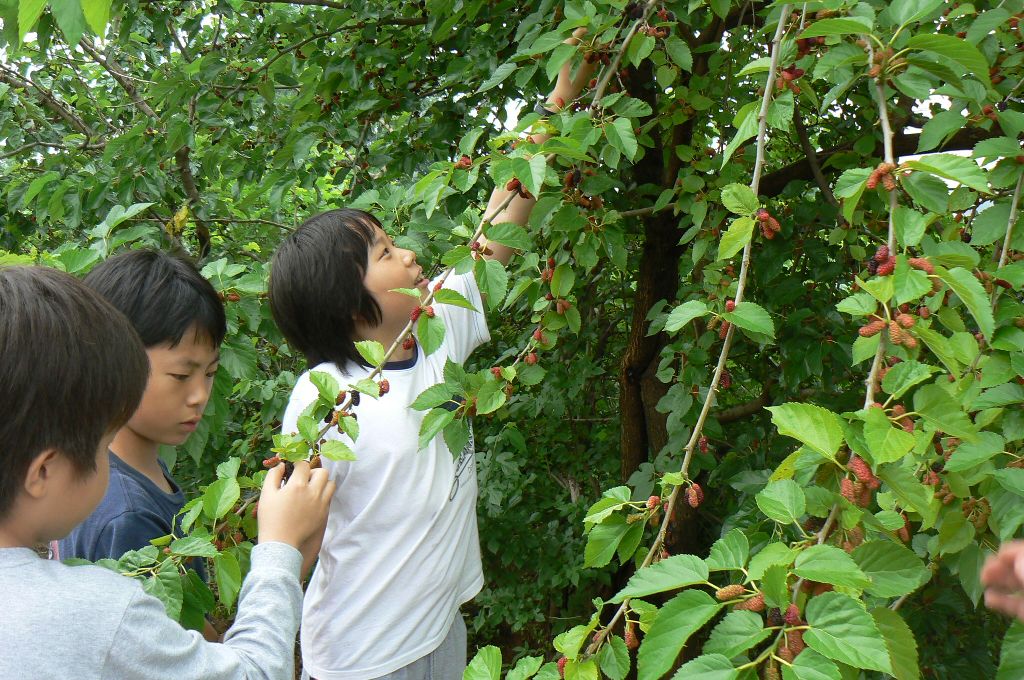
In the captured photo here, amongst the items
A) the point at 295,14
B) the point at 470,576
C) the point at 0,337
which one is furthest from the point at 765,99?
the point at 295,14

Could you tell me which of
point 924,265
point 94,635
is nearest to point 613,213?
→ point 924,265

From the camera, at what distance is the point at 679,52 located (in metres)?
1.77

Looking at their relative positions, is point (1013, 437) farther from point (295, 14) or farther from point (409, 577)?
point (295, 14)

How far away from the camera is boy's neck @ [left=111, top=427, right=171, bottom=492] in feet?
5.08

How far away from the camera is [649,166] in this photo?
8.93 ft

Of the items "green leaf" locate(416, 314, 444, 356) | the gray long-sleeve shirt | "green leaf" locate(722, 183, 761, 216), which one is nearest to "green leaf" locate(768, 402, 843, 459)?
"green leaf" locate(722, 183, 761, 216)

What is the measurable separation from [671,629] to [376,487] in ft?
3.08

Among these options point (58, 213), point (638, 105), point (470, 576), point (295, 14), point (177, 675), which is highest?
point (295, 14)

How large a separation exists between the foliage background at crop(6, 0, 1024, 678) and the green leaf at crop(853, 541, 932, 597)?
6 centimetres

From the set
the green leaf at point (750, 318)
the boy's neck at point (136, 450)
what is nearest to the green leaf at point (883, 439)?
the green leaf at point (750, 318)

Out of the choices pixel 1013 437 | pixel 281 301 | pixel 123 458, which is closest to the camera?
pixel 1013 437

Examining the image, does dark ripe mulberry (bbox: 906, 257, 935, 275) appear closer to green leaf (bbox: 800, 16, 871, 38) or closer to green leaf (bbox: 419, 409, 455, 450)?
green leaf (bbox: 800, 16, 871, 38)

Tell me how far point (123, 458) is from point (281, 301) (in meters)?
0.46

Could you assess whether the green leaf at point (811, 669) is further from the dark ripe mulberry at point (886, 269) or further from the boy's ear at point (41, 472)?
the boy's ear at point (41, 472)
